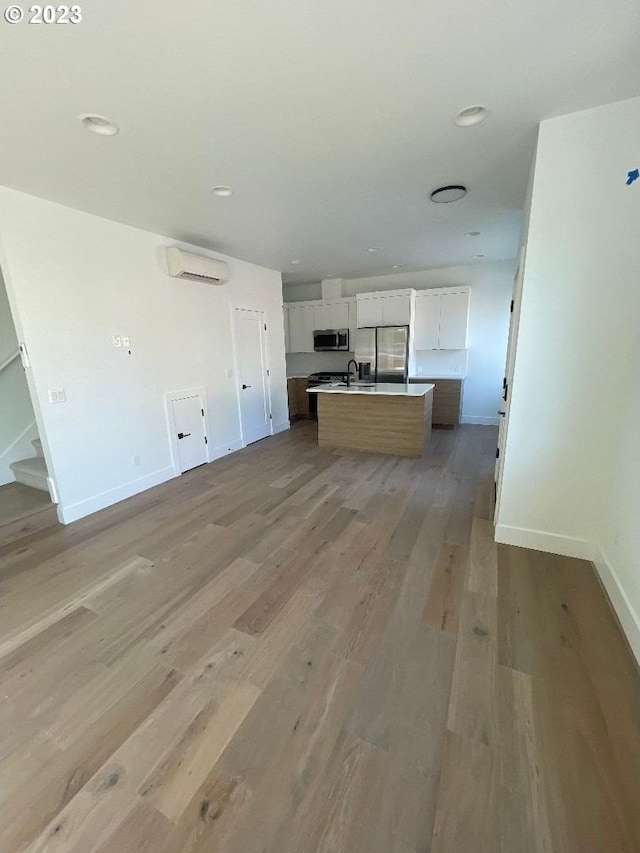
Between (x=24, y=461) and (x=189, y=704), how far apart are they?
3.63 meters

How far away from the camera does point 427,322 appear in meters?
6.11

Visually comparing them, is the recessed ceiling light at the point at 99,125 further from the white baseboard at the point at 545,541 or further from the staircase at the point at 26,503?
the white baseboard at the point at 545,541

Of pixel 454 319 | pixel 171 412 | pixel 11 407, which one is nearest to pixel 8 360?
pixel 11 407

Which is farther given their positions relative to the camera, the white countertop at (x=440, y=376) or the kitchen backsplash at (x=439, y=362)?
the kitchen backsplash at (x=439, y=362)

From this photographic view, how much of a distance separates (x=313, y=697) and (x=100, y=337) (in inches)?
135

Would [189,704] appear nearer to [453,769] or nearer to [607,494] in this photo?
[453,769]

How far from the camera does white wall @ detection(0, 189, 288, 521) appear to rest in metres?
2.79

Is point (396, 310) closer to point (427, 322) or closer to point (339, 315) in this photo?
point (427, 322)

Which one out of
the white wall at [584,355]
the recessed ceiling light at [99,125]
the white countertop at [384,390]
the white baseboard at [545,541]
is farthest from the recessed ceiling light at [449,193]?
the white baseboard at [545,541]

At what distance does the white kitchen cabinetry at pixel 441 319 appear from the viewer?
5.82 m

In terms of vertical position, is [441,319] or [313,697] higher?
[441,319]

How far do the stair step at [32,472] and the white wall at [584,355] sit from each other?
14.0 ft

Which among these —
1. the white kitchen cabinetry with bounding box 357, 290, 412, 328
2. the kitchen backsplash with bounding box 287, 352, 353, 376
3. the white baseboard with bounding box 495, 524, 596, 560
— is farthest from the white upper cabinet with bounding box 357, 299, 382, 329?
the white baseboard with bounding box 495, 524, 596, 560

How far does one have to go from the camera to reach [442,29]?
4.59 ft
